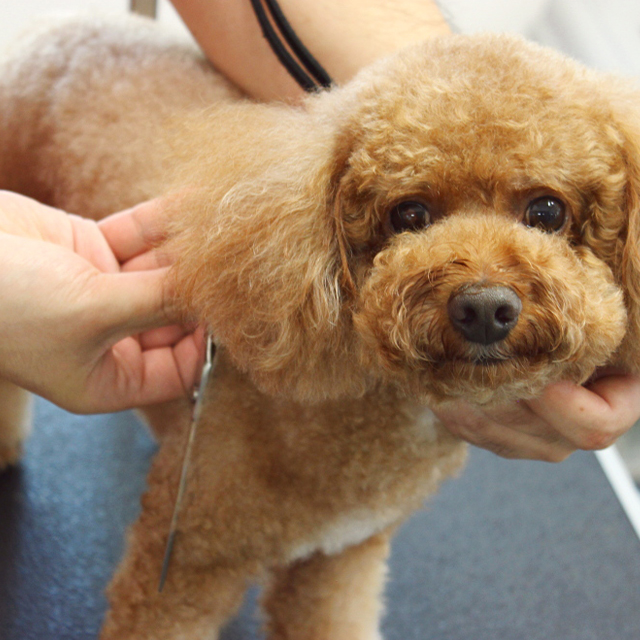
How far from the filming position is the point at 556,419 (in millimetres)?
681

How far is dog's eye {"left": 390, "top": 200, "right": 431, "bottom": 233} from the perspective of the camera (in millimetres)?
638

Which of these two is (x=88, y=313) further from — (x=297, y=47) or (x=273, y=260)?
(x=297, y=47)

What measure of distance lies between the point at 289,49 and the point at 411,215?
441 mm

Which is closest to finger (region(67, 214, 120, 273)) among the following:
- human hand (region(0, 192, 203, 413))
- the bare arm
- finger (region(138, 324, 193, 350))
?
human hand (region(0, 192, 203, 413))

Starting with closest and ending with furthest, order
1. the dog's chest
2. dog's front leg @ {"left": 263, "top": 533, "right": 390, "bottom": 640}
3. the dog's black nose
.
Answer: the dog's black nose, the dog's chest, dog's front leg @ {"left": 263, "top": 533, "right": 390, "bottom": 640}

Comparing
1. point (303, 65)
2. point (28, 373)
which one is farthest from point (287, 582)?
point (303, 65)

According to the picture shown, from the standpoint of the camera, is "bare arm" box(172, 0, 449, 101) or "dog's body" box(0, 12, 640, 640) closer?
"dog's body" box(0, 12, 640, 640)

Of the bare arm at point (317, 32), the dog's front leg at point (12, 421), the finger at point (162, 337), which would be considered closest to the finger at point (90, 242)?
the finger at point (162, 337)

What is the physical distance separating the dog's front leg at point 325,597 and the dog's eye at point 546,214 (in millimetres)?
560

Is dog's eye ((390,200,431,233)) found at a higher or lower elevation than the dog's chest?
higher

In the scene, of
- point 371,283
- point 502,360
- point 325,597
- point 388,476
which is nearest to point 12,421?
point 325,597

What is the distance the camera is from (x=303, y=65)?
95 cm

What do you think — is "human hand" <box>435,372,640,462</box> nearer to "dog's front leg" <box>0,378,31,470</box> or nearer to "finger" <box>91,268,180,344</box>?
"finger" <box>91,268,180,344</box>

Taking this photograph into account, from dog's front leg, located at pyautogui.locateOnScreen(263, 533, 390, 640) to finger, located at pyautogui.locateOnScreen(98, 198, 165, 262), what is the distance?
52 centimetres
